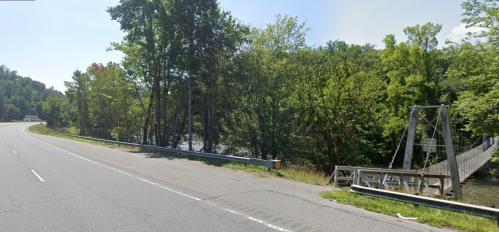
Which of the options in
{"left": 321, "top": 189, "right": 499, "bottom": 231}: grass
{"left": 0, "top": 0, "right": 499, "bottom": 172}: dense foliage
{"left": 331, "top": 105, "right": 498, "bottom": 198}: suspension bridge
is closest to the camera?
{"left": 321, "top": 189, "right": 499, "bottom": 231}: grass

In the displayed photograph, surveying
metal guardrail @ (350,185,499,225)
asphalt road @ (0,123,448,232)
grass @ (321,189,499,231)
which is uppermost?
metal guardrail @ (350,185,499,225)

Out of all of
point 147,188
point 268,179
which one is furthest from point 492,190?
point 147,188

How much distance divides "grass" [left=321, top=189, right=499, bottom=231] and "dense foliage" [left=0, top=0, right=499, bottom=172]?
10.3 metres

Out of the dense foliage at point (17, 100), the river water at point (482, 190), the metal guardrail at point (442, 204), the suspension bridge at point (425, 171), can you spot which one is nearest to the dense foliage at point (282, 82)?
the suspension bridge at point (425, 171)

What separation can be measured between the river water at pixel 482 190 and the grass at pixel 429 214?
50.1 feet

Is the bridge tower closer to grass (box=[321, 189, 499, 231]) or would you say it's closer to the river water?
grass (box=[321, 189, 499, 231])

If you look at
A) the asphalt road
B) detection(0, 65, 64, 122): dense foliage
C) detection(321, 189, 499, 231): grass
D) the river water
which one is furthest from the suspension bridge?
detection(0, 65, 64, 122): dense foliage

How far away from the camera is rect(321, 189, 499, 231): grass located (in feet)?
17.2

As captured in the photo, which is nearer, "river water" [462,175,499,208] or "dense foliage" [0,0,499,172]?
"dense foliage" [0,0,499,172]

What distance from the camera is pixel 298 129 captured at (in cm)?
1933

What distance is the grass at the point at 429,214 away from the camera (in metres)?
5.25

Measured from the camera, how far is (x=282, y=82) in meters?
21.9

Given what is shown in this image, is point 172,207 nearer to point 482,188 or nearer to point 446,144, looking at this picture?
point 446,144

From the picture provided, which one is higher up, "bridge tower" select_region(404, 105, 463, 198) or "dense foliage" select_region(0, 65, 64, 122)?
"dense foliage" select_region(0, 65, 64, 122)
